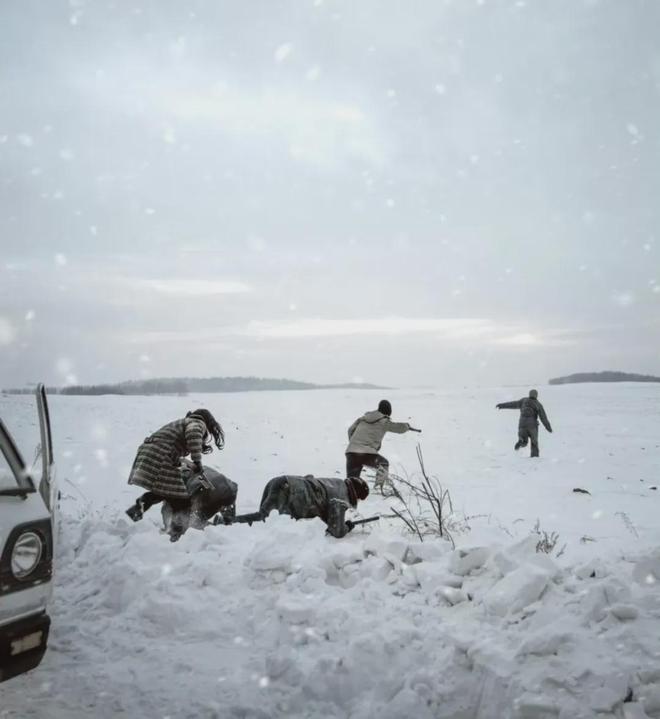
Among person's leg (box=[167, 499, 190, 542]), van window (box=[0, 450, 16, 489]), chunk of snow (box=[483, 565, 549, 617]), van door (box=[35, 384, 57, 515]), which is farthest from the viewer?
person's leg (box=[167, 499, 190, 542])

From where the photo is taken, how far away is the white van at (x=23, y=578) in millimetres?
2760

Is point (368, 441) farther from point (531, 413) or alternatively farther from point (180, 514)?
point (531, 413)

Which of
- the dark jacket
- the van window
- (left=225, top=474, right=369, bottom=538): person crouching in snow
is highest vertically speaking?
the van window

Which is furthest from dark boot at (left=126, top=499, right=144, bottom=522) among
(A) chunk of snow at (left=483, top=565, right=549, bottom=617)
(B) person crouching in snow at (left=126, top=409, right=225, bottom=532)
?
(A) chunk of snow at (left=483, top=565, right=549, bottom=617)

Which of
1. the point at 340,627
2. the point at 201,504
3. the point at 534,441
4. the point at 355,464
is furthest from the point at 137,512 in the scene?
the point at 534,441

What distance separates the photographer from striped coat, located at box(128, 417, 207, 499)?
662cm

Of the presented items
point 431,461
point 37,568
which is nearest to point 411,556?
point 37,568

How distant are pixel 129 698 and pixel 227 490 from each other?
3954 mm

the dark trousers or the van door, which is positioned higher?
the van door

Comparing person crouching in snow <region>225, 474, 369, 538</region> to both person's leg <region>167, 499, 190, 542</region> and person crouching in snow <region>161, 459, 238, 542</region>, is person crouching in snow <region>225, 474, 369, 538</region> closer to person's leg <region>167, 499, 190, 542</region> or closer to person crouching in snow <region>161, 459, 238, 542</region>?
person crouching in snow <region>161, 459, 238, 542</region>

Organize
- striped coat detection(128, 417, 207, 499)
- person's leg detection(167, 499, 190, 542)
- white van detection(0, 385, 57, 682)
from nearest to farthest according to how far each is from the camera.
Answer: white van detection(0, 385, 57, 682) < striped coat detection(128, 417, 207, 499) < person's leg detection(167, 499, 190, 542)

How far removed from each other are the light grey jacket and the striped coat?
12.5 ft

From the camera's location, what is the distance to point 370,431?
33.0 feet

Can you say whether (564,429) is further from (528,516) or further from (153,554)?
(153,554)
